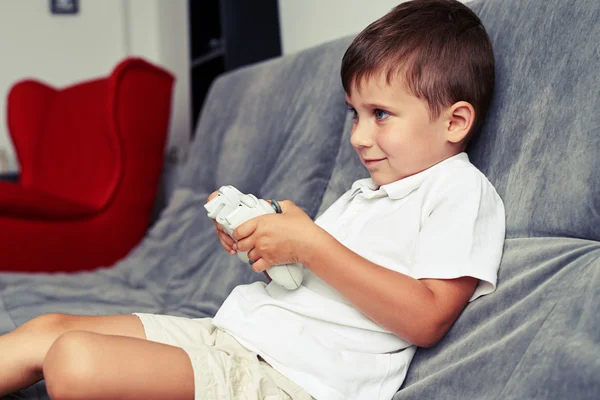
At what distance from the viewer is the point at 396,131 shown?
3.16ft

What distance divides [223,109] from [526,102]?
1291 millimetres

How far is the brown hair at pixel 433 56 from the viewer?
3.12 feet

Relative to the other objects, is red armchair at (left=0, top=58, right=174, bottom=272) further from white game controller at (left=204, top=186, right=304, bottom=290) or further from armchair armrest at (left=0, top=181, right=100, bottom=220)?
white game controller at (left=204, top=186, right=304, bottom=290)

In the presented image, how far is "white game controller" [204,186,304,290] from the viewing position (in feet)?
3.04

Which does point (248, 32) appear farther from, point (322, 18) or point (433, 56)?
point (433, 56)

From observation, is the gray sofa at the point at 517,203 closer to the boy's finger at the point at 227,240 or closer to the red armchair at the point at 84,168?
the boy's finger at the point at 227,240

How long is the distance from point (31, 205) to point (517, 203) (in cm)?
168

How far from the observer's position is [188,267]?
1.77m

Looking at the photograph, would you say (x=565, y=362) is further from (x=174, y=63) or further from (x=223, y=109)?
(x=174, y=63)

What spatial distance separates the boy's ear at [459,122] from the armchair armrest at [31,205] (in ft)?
5.15

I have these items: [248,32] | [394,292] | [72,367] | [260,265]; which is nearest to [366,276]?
[394,292]

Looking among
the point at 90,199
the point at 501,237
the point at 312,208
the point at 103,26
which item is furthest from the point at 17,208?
the point at 103,26

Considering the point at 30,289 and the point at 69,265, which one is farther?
the point at 69,265

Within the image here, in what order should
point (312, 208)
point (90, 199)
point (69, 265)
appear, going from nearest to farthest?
point (312, 208) → point (69, 265) → point (90, 199)
